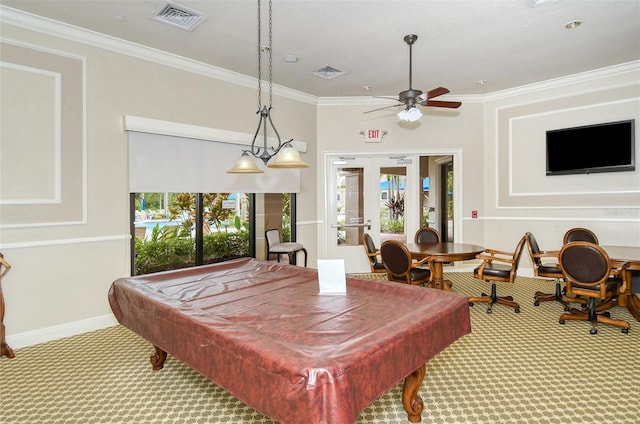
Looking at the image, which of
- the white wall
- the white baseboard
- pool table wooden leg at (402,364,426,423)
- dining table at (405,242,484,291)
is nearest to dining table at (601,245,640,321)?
dining table at (405,242,484,291)

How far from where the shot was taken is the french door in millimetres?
6465

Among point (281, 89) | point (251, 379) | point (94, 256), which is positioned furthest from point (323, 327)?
point (281, 89)

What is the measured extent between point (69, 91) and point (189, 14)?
4.83 feet

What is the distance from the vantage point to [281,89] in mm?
5707

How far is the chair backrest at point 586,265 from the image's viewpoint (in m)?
3.49

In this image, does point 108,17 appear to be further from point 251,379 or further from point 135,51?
point 251,379

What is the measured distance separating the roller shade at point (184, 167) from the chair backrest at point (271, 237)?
65 cm

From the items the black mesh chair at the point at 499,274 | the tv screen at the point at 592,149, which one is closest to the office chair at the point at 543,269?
the black mesh chair at the point at 499,274

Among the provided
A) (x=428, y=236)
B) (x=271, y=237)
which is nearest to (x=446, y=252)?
(x=428, y=236)

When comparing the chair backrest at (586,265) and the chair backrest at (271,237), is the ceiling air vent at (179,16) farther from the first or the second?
the chair backrest at (586,265)

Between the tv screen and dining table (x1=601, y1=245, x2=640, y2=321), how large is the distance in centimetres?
144

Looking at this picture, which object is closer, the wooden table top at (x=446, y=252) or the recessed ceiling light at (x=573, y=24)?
the recessed ceiling light at (x=573, y=24)

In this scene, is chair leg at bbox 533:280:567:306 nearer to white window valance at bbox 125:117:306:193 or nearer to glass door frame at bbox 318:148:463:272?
glass door frame at bbox 318:148:463:272

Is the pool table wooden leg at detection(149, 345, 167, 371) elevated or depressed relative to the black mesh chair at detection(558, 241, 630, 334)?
depressed
